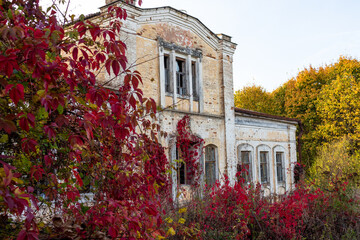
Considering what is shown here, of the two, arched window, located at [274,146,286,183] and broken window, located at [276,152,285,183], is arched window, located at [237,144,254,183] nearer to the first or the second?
arched window, located at [274,146,286,183]

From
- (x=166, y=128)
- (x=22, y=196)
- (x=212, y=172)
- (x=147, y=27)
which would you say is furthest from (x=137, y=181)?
(x=212, y=172)

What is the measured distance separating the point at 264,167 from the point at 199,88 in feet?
19.2

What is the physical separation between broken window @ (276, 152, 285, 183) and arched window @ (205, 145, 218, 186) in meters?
5.34

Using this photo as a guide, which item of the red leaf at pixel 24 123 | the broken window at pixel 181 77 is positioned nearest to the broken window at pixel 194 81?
the broken window at pixel 181 77

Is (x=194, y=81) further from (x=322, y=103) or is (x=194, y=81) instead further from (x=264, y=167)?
(x=322, y=103)

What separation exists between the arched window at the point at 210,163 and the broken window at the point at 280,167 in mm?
5342

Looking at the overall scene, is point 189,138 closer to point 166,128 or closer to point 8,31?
point 166,128

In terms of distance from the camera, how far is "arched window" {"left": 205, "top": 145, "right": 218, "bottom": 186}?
1395 centimetres

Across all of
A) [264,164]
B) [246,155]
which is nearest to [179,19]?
[246,155]

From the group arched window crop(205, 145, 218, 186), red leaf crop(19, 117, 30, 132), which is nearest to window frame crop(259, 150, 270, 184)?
arched window crop(205, 145, 218, 186)

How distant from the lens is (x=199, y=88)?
13867 millimetres

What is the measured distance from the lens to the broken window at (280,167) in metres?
18.2

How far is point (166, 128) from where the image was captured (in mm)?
12273

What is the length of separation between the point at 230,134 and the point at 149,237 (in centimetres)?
1201
